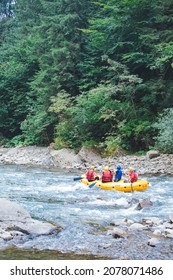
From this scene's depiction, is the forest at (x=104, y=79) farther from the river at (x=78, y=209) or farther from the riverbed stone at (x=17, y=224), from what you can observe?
the riverbed stone at (x=17, y=224)

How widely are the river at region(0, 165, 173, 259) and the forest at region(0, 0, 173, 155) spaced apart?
4680mm

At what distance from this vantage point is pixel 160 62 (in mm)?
18047

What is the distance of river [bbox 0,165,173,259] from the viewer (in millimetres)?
6574

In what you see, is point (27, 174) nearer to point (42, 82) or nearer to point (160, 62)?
point (160, 62)

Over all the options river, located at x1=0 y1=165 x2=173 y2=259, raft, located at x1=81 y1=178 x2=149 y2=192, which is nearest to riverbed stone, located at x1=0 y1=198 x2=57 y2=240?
river, located at x1=0 y1=165 x2=173 y2=259

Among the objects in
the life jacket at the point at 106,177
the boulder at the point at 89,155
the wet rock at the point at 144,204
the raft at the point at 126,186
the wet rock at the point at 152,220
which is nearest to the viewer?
the wet rock at the point at 152,220

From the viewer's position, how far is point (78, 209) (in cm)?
962

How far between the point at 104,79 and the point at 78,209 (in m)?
13.7

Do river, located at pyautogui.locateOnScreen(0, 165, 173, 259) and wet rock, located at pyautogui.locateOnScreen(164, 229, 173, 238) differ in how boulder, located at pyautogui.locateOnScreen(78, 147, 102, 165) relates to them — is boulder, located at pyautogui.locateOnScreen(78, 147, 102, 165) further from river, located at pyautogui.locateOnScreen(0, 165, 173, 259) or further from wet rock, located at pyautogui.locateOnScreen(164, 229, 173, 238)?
wet rock, located at pyautogui.locateOnScreen(164, 229, 173, 238)

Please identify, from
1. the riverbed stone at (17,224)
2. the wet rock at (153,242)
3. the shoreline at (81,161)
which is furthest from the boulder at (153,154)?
the wet rock at (153,242)

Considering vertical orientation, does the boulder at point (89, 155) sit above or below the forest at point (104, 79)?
below

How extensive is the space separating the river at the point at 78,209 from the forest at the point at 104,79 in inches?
184

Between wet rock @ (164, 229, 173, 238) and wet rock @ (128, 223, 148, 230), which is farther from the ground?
wet rock @ (164, 229, 173, 238)

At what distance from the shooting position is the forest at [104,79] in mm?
19125
